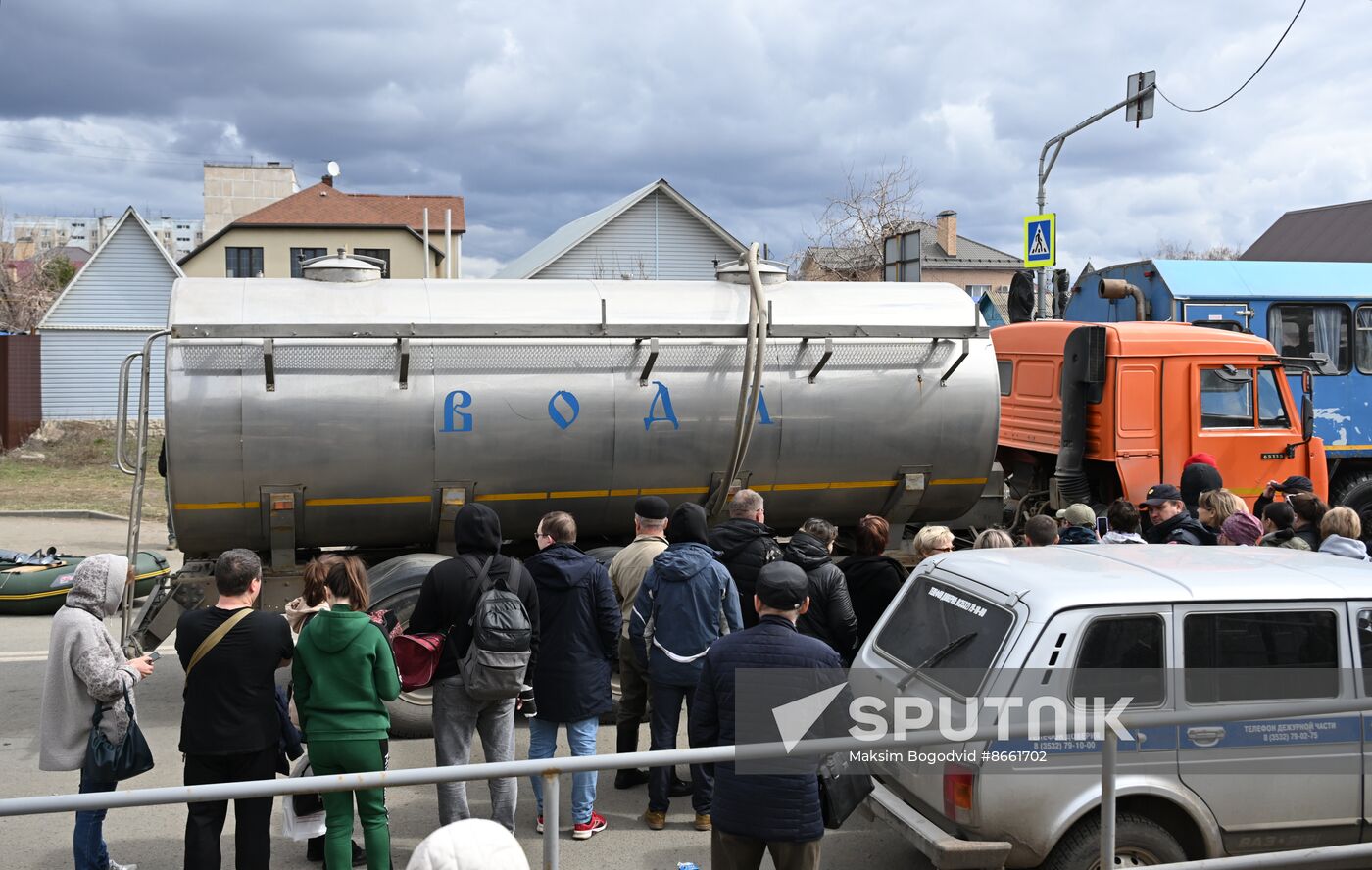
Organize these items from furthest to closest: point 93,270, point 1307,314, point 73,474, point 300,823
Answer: point 93,270, point 73,474, point 1307,314, point 300,823

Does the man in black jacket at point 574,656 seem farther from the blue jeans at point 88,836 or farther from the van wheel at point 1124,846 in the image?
the van wheel at point 1124,846

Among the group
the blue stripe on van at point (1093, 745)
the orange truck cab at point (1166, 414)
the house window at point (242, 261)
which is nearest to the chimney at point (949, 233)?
the house window at point (242, 261)

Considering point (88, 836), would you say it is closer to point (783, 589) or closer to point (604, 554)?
point (783, 589)

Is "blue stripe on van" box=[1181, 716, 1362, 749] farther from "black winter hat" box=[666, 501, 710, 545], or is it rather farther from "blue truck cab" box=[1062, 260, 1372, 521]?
"blue truck cab" box=[1062, 260, 1372, 521]

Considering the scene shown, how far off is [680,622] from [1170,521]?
394cm

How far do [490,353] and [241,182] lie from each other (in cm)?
5133

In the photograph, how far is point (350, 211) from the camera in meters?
46.1

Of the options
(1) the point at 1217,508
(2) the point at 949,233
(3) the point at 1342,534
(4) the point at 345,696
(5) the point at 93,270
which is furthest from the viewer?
(2) the point at 949,233

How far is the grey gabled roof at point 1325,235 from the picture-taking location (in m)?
31.4

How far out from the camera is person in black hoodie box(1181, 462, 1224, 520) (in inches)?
362

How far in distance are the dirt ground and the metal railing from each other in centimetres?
1612

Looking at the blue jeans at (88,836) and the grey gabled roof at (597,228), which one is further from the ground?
the grey gabled roof at (597,228)

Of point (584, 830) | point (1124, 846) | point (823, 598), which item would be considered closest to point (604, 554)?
point (823, 598)

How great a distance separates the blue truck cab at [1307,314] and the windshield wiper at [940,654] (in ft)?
33.0
